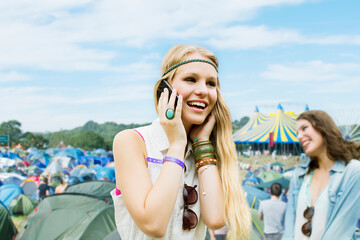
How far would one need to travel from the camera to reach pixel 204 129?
4.98ft

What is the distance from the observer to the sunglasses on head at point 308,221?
2553 mm

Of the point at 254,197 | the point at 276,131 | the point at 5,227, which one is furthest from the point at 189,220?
the point at 276,131

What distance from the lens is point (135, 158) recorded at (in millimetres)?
1260

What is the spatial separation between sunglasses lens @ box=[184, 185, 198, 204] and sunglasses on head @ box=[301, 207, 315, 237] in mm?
1550

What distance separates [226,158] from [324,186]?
1476mm

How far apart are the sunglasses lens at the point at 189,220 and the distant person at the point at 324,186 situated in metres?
1.48

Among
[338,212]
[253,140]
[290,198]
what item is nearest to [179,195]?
[338,212]

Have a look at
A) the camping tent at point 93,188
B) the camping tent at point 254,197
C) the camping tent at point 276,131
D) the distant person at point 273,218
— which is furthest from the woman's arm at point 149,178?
the camping tent at point 276,131

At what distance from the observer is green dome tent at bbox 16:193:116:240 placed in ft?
17.0

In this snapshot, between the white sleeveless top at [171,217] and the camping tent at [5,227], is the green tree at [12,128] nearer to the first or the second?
the camping tent at [5,227]

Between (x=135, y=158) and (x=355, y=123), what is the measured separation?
5.18 meters

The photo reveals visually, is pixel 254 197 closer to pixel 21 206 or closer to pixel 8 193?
pixel 21 206

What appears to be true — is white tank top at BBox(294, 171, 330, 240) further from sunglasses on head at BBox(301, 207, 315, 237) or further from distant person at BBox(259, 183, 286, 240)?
distant person at BBox(259, 183, 286, 240)

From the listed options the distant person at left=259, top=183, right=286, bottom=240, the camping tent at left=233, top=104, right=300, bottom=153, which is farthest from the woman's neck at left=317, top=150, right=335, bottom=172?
the camping tent at left=233, top=104, right=300, bottom=153
